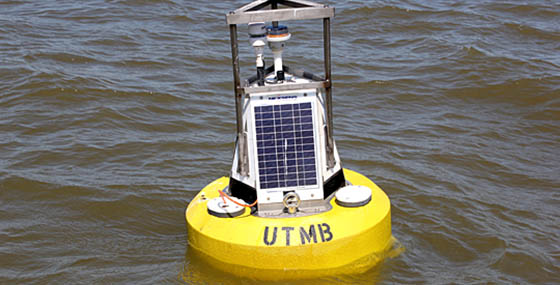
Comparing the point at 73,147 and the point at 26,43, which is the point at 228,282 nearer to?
the point at 73,147

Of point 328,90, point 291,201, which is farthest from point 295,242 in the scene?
point 328,90

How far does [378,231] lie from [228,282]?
1.49 meters

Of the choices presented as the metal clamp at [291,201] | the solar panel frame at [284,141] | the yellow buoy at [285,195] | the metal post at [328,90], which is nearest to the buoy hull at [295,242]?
the yellow buoy at [285,195]

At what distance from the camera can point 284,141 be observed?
6164 mm

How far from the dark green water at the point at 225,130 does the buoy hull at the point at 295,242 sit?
0.70 ft

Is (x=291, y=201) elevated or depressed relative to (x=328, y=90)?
depressed

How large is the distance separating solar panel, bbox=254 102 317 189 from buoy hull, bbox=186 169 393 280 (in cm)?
43

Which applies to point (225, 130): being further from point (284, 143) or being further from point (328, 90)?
point (328, 90)

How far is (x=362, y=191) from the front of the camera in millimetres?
6336

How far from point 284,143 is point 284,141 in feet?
0.06

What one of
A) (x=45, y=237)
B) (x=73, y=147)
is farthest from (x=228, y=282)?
(x=73, y=147)

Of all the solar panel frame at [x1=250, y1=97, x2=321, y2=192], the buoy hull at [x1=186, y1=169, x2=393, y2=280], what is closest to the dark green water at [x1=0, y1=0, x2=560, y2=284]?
the buoy hull at [x1=186, y1=169, x2=393, y2=280]

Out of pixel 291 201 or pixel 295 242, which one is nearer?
pixel 295 242

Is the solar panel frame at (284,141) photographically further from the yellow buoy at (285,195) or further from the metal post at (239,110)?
the metal post at (239,110)
